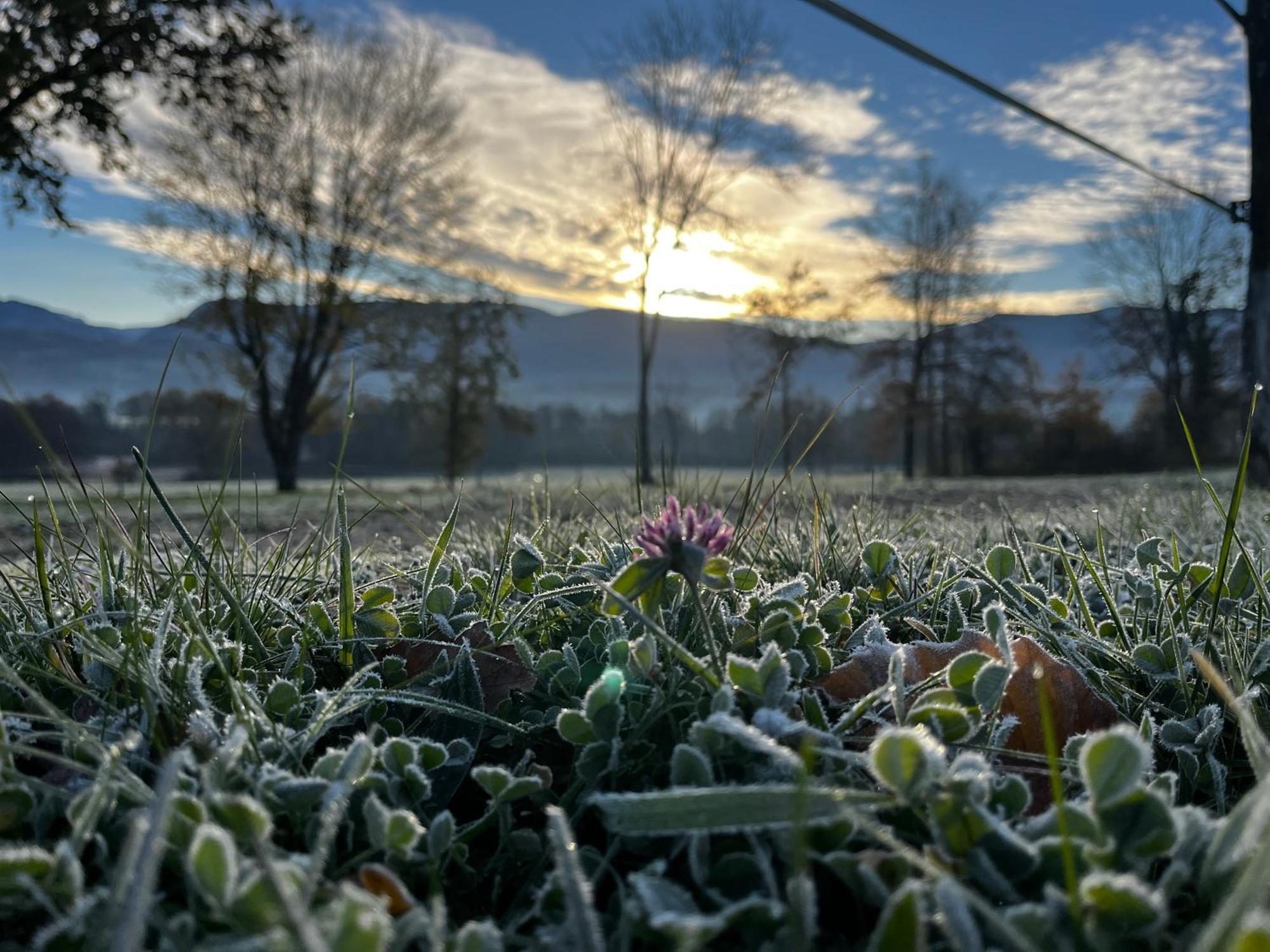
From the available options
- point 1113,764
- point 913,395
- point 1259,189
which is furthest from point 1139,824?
point 913,395

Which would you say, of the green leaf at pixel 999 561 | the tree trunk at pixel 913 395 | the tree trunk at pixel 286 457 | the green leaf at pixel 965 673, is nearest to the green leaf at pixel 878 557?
the green leaf at pixel 999 561

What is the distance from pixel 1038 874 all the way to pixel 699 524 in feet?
1.49

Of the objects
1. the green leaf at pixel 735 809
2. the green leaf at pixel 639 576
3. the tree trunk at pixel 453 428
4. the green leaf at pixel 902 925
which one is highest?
the tree trunk at pixel 453 428

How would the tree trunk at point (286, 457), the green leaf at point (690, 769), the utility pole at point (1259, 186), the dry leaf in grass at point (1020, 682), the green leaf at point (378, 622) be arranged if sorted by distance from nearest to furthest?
the green leaf at point (690, 769) < the dry leaf in grass at point (1020, 682) < the green leaf at point (378, 622) < the utility pole at point (1259, 186) < the tree trunk at point (286, 457)

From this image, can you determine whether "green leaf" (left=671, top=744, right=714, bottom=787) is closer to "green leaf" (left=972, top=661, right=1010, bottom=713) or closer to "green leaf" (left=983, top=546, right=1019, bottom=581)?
"green leaf" (left=972, top=661, right=1010, bottom=713)

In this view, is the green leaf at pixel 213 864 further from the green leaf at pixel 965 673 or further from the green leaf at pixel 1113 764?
the green leaf at pixel 965 673

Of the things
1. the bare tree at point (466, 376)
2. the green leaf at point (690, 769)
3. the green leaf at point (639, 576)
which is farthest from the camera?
the bare tree at point (466, 376)

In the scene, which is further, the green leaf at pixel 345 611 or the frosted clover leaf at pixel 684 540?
the green leaf at pixel 345 611

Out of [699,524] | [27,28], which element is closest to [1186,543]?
[699,524]

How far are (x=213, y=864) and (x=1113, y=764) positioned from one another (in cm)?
64

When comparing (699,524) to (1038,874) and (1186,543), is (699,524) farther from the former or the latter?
(1186,543)

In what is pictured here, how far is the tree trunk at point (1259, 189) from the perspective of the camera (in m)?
5.74

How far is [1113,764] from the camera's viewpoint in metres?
0.60

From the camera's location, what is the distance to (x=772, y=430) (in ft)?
159
